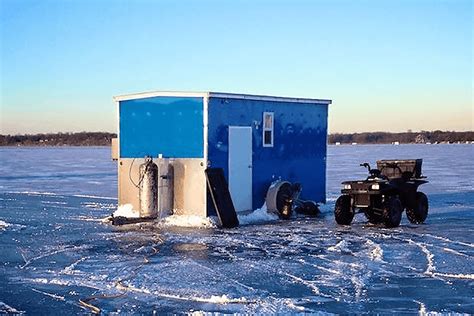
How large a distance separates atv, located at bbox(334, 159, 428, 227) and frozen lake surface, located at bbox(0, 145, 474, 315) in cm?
35

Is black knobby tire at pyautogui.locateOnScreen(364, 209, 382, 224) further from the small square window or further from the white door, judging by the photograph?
the small square window

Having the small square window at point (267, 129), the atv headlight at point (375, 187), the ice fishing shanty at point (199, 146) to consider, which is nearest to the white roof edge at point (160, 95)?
the ice fishing shanty at point (199, 146)

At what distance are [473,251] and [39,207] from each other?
1318cm

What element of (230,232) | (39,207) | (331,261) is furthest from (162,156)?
(331,261)

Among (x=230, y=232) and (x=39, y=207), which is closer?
(x=230, y=232)

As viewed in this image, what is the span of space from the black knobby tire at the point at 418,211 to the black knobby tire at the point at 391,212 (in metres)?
1.04

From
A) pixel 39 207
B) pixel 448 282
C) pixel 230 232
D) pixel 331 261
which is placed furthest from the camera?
pixel 39 207

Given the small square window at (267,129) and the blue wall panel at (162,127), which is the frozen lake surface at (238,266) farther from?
the small square window at (267,129)

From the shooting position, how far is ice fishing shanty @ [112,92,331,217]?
17.1 metres

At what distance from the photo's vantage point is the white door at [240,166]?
58.1 feet

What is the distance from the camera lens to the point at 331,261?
11.5m

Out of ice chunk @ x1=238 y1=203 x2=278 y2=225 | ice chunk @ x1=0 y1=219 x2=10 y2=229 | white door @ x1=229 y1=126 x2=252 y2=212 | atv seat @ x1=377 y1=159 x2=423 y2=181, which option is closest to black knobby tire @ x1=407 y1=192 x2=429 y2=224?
atv seat @ x1=377 y1=159 x2=423 y2=181

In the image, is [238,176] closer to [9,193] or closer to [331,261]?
[331,261]

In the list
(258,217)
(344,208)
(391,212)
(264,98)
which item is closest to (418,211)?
(391,212)
